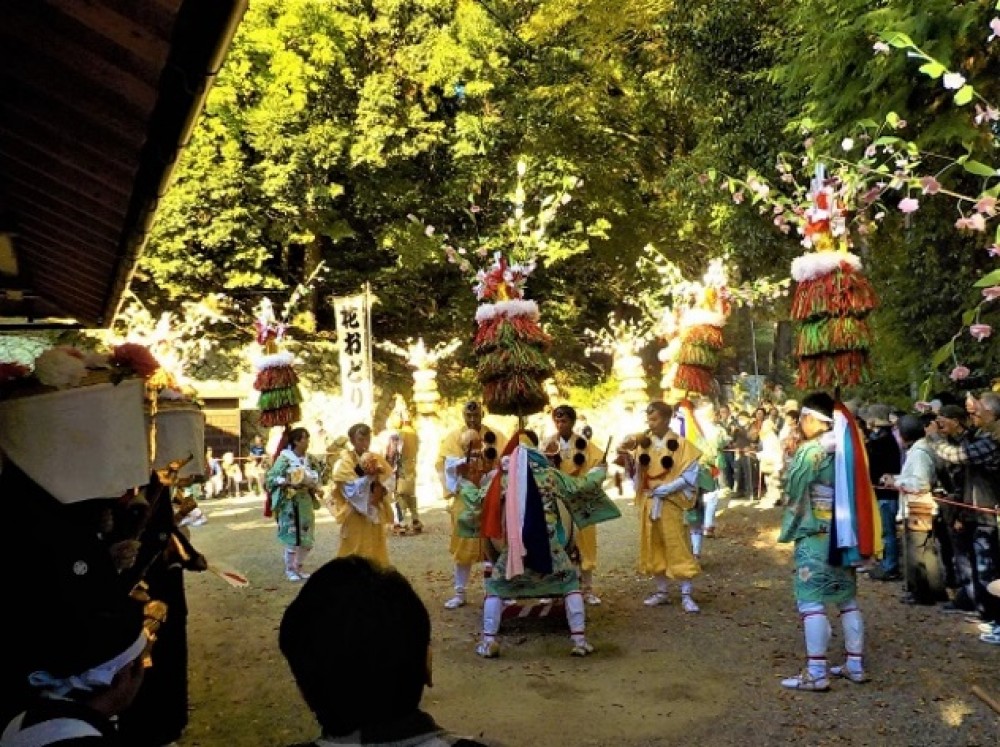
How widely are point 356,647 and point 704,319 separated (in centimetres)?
914

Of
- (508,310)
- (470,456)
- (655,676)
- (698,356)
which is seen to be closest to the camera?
(655,676)

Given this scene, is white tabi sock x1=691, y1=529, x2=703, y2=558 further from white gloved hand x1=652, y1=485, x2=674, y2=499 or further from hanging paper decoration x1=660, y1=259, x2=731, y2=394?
white gloved hand x1=652, y1=485, x2=674, y2=499

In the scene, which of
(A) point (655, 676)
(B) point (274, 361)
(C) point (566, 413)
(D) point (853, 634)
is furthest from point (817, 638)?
(B) point (274, 361)

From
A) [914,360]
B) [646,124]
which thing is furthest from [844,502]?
[646,124]

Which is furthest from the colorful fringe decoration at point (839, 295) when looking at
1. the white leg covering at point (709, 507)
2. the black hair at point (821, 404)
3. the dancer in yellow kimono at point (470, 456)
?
the white leg covering at point (709, 507)

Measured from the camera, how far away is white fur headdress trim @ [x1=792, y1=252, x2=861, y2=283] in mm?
6098

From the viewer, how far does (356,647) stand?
5.34 feet

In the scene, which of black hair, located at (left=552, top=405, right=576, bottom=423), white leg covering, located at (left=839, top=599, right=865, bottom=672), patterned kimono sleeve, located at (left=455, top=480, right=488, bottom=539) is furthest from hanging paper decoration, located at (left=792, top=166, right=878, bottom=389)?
patterned kimono sleeve, located at (left=455, top=480, right=488, bottom=539)

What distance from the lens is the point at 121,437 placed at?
3.64 meters

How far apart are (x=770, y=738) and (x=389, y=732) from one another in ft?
13.7

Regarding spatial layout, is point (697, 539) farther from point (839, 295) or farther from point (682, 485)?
point (839, 295)

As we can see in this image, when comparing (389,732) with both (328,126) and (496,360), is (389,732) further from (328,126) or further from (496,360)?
(328,126)

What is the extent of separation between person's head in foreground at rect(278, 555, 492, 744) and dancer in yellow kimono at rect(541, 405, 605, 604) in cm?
705

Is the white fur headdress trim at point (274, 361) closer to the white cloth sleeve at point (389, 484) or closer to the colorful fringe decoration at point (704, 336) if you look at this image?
the white cloth sleeve at point (389, 484)
